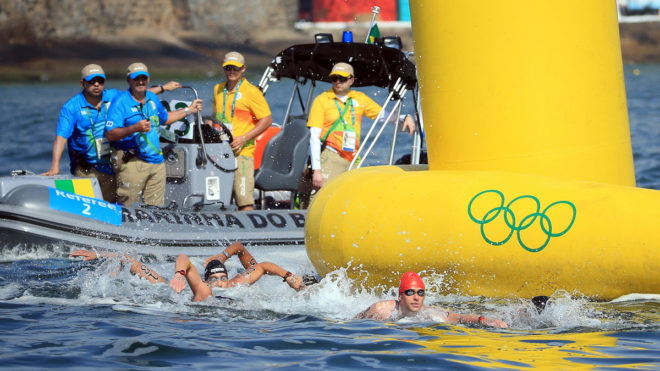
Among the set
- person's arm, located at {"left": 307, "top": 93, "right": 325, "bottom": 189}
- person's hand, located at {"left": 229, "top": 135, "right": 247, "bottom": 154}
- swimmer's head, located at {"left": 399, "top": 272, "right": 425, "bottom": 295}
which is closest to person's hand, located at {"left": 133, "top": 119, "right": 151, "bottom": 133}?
person's hand, located at {"left": 229, "top": 135, "right": 247, "bottom": 154}

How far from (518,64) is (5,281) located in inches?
180

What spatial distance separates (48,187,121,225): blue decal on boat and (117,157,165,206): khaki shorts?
457 millimetres

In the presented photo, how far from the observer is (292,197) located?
37.2ft

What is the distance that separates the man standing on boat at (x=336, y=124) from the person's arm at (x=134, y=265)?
2.19 m

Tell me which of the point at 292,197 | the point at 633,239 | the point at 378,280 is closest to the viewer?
the point at 633,239

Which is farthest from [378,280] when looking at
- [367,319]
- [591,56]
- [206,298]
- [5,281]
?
[5,281]

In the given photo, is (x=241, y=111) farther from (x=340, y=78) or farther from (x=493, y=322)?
(x=493, y=322)

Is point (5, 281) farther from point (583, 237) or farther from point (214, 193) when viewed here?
point (583, 237)

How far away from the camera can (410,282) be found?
705 centimetres

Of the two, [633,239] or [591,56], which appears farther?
[591,56]

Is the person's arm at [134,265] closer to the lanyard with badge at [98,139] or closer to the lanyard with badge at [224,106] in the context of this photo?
the lanyard with badge at [98,139]

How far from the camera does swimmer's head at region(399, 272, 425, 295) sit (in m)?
7.03

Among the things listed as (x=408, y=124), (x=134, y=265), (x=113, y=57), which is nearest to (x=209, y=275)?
(x=134, y=265)

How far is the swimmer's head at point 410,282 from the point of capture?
7.03m
